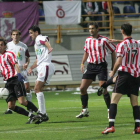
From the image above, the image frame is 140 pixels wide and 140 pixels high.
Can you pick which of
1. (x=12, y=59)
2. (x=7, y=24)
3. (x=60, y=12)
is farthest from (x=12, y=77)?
(x=60, y=12)

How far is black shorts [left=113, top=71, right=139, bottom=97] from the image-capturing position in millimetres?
9125

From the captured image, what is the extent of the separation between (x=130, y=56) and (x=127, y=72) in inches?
A: 10.7

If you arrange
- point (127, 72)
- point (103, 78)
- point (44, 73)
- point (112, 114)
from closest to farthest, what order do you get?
point (112, 114), point (127, 72), point (44, 73), point (103, 78)

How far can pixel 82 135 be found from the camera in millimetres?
9070

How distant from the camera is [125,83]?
9.14m

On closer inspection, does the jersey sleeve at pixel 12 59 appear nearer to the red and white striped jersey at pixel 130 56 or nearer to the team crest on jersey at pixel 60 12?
the red and white striped jersey at pixel 130 56

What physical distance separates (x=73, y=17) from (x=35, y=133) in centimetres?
1420

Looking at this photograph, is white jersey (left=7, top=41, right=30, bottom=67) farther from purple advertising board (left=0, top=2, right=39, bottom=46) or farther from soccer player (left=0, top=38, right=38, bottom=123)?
purple advertising board (left=0, top=2, right=39, bottom=46)

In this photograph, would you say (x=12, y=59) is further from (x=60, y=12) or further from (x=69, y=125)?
(x=60, y=12)

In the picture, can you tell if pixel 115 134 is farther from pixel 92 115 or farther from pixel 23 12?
pixel 23 12

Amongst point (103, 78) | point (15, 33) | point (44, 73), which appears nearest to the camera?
point (44, 73)

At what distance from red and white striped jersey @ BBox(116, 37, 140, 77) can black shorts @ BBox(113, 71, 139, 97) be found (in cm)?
7

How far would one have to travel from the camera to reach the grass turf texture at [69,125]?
8.98 metres

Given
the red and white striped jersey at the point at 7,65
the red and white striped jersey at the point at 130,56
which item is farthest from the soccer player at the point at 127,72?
the red and white striped jersey at the point at 7,65
